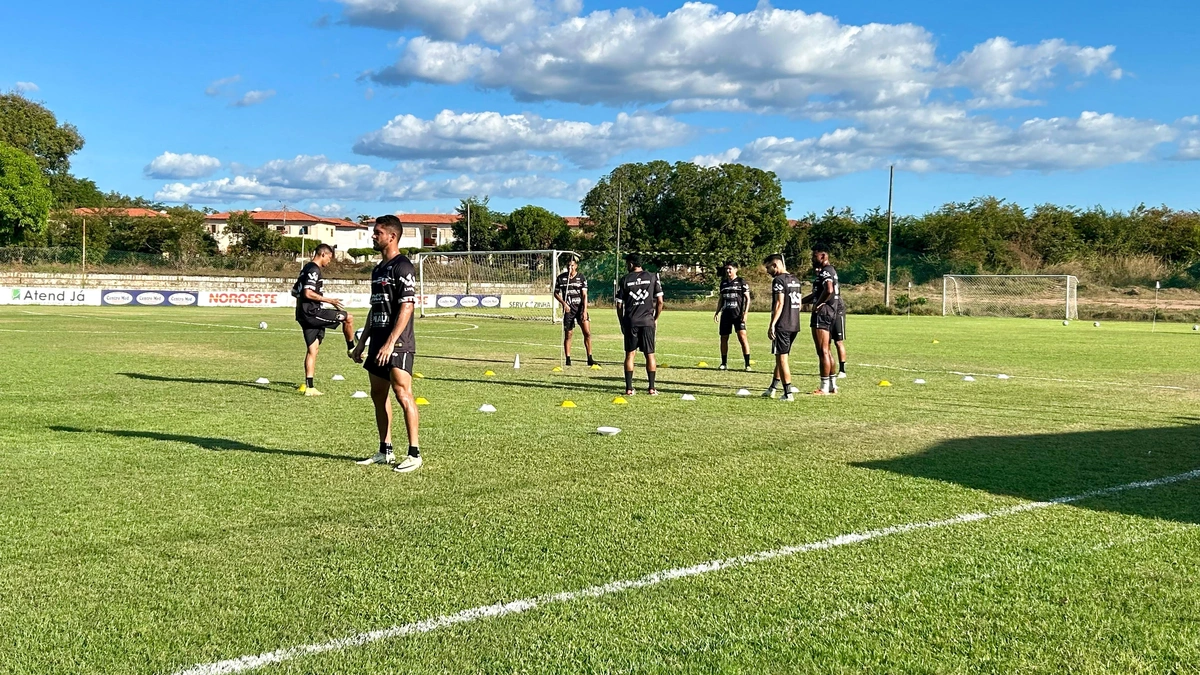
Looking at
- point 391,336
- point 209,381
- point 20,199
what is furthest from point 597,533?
point 20,199

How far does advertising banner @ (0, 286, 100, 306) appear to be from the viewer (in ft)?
148

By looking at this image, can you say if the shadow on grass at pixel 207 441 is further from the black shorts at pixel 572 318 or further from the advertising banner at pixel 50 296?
the advertising banner at pixel 50 296

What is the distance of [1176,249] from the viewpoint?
6444 cm

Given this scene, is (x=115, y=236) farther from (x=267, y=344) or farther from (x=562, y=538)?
(x=562, y=538)

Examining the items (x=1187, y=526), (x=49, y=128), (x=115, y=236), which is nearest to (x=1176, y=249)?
(x=1187, y=526)

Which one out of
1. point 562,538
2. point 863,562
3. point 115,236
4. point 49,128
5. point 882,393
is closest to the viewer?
point 863,562

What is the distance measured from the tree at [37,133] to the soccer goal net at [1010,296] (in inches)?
2695

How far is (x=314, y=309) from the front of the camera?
12633 mm

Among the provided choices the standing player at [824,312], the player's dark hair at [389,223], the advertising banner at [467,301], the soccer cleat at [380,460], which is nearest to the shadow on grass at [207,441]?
the soccer cleat at [380,460]

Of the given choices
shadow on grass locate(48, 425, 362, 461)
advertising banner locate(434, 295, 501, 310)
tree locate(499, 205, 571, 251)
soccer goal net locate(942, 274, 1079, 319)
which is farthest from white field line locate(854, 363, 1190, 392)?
tree locate(499, 205, 571, 251)

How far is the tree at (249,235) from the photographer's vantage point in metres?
73.4

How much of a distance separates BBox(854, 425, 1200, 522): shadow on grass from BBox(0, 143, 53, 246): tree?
6404 centimetres

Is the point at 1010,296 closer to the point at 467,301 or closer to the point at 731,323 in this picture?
the point at 467,301

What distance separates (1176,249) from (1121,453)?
6670 centimetres
